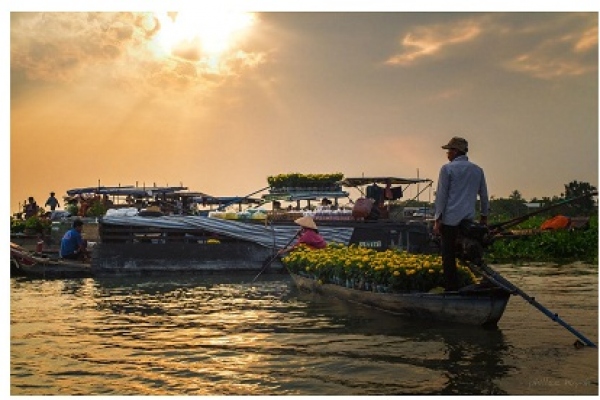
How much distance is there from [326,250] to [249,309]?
2327 millimetres

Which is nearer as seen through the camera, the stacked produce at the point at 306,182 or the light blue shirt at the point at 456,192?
the light blue shirt at the point at 456,192

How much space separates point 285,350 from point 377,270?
2535mm

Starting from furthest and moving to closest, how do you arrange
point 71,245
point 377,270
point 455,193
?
point 71,245
point 377,270
point 455,193

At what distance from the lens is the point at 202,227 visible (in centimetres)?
1820

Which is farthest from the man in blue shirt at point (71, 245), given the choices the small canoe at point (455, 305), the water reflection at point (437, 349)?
the small canoe at point (455, 305)

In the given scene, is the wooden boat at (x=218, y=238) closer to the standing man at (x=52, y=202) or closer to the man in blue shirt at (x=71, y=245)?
the man in blue shirt at (x=71, y=245)

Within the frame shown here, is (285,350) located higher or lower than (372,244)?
lower

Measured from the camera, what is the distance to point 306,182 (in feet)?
67.5

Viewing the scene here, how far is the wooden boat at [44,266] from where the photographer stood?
17.3 meters

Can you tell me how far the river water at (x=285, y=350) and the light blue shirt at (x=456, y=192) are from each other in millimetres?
1430

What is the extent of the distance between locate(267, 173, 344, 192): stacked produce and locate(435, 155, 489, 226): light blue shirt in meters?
12.0

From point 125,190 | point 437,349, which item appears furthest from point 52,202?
point 437,349

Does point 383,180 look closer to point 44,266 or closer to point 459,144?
point 44,266

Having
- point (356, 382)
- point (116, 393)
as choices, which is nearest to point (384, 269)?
point (356, 382)
